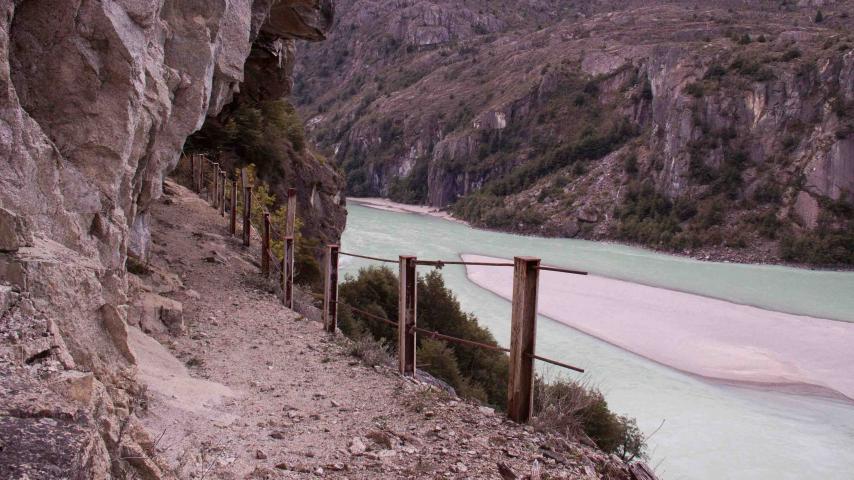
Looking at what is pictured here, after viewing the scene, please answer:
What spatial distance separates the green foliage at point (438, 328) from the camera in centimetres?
1233

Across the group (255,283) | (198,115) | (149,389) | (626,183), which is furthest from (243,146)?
(626,183)

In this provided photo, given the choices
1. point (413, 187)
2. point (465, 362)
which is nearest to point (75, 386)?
point (465, 362)

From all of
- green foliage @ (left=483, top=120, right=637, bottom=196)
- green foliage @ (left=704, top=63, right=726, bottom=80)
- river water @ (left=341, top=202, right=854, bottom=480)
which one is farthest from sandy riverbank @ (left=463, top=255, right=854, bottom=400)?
green foliage @ (left=483, top=120, right=637, bottom=196)

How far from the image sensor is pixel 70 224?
3602 mm

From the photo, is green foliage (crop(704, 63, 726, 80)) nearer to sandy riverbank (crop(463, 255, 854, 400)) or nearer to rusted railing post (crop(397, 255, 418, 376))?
sandy riverbank (crop(463, 255, 854, 400))

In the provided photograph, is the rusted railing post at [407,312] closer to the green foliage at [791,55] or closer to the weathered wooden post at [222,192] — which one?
the weathered wooden post at [222,192]

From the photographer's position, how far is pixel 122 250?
4676 mm

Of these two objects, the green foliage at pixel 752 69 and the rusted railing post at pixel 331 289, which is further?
the green foliage at pixel 752 69

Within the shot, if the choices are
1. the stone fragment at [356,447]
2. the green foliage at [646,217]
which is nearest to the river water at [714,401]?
the stone fragment at [356,447]

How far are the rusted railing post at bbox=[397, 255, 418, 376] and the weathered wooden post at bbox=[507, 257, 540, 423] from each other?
1.44 metres

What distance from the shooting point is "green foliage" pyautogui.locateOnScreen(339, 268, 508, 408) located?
12.3 meters

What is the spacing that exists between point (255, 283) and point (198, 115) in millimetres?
3631

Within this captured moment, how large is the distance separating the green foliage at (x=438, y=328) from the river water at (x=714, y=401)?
149cm

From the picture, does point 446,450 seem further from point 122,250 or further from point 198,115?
point 198,115
